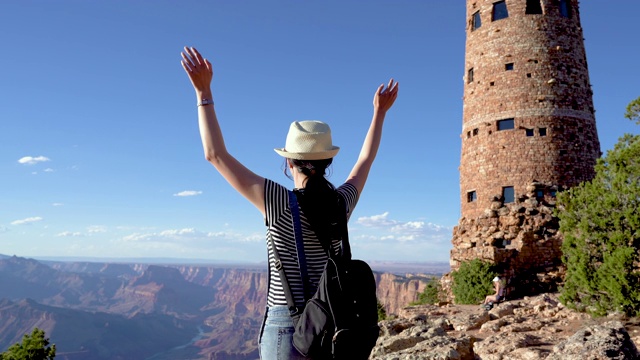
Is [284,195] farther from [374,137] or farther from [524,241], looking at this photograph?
[524,241]

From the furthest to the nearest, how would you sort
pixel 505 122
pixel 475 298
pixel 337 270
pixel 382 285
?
pixel 382 285 < pixel 505 122 < pixel 475 298 < pixel 337 270

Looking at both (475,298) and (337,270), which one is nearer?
(337,270)

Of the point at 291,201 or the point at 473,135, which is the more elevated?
the point at 473,135

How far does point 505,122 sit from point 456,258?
6929mm

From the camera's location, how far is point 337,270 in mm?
2891

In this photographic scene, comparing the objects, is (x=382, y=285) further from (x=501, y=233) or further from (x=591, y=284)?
(x=591, y=284)

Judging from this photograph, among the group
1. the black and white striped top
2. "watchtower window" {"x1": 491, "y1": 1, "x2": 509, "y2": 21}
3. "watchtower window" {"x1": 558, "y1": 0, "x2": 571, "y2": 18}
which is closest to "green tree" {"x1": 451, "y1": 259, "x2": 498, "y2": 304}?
"watchtower window" {"x1": 491, "y1": 1, "x2": 509, "y2": 21}

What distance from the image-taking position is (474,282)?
23.6 meters

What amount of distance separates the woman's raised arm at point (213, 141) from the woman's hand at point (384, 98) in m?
1.66

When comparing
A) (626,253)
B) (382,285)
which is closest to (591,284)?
(626,253)

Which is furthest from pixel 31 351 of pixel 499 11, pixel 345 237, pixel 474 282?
pixel 499 11

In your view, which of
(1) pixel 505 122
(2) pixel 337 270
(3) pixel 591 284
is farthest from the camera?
(1) pixel 505 122

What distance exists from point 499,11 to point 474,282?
13.3m

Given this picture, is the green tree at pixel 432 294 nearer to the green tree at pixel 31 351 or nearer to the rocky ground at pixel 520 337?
the rocky ground at pixel 520 337
